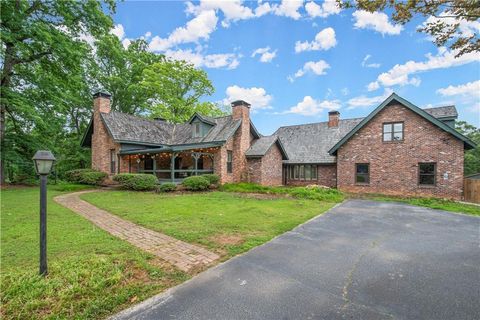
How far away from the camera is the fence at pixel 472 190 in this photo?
13.2 m

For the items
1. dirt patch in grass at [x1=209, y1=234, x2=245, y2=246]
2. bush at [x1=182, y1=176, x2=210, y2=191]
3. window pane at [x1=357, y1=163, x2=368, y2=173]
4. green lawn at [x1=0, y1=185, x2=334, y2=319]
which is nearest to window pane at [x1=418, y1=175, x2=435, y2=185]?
window pane at [x1=357, y1=163, x2=368, y2=173]

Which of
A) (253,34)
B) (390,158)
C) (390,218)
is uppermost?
(253,34)

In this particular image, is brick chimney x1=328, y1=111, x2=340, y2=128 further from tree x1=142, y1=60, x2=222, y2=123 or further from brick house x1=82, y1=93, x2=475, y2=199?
tree x1=142, y1=60, x2=222, y2=123

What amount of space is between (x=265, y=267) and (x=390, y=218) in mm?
6854

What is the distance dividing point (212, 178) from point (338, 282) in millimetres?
13484

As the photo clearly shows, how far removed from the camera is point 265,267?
14.1 feet

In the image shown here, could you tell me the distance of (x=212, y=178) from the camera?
16.8 meters

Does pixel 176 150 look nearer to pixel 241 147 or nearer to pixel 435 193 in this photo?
pixel 241 147

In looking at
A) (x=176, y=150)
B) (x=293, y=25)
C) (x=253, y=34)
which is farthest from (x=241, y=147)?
(x=293, y=25)

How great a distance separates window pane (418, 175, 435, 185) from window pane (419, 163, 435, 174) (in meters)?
0.26

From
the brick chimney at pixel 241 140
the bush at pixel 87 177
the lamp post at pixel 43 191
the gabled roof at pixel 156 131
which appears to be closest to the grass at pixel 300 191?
the brick chimney at pixel 241 140

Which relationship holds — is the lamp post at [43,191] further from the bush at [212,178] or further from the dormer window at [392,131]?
the dormer window at [392,131]

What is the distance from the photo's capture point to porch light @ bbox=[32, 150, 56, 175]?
372 centimetres

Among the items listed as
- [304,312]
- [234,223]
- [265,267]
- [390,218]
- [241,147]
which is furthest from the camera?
Result: [241,147]
